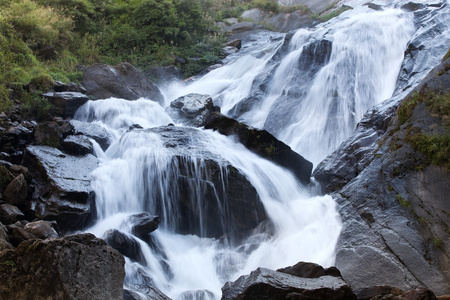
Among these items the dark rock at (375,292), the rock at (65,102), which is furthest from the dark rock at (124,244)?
the rock at (65,102)

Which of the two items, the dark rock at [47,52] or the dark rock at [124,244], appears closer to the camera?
the dark rock at [124,244]

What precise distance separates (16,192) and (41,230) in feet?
5.89

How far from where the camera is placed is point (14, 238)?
5.61 meters

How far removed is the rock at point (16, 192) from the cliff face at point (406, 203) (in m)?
5.55

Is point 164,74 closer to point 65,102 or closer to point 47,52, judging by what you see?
point 47,52

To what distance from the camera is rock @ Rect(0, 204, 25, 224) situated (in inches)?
257

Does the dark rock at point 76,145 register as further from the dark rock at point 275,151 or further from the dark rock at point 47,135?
the dark rock at point 275,151

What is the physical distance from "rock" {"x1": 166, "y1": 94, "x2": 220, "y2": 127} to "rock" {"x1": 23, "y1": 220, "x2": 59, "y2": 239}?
7.89 metres

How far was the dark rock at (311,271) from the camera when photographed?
528 centimetres

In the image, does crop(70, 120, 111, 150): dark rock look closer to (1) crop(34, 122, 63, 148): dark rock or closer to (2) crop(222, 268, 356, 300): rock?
(1) crop(34, 122, 63, 148): dark rock

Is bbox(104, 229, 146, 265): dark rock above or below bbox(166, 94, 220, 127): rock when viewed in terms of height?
below

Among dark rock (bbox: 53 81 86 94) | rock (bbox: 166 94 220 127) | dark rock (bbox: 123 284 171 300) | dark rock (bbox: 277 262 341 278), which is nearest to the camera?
dark rock (bbox: 123 284 171 300)

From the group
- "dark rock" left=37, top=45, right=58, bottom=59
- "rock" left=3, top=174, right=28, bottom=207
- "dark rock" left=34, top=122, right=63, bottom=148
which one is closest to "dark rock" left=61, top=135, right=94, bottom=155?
"dark rock" left=34, top=122, right=63, bottom=148

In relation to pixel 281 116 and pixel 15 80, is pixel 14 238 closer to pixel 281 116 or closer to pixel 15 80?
pixel 15 80
